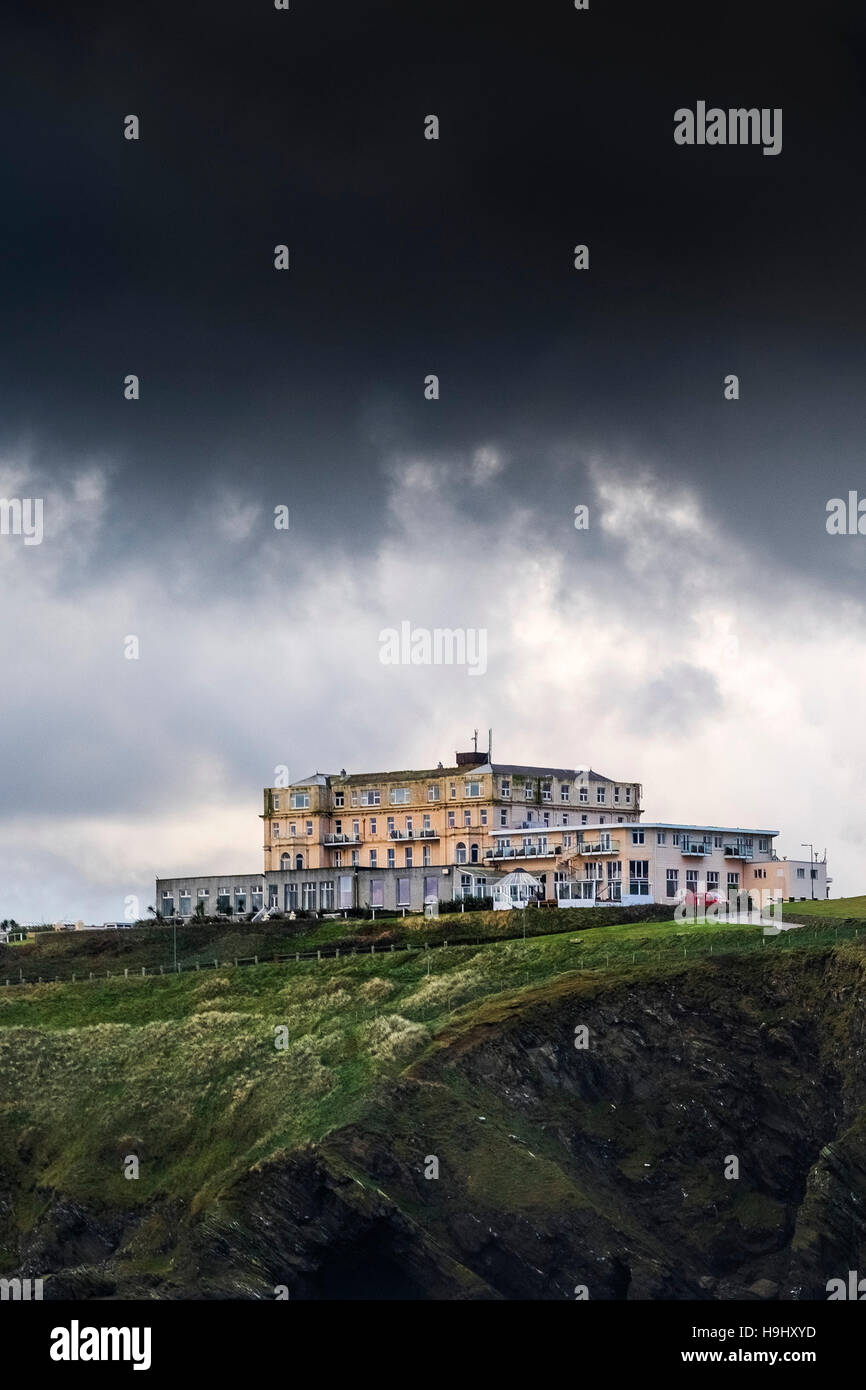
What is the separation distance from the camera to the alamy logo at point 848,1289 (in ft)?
364

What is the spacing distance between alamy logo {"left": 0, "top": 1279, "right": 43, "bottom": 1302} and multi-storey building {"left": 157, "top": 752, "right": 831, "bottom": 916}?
48.4 m

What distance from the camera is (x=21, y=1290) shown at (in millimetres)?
118562

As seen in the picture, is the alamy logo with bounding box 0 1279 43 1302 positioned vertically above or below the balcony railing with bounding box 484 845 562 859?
below

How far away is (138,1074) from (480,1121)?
2217cm

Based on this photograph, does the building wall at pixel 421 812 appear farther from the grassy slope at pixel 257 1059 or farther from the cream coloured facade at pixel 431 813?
the grassy slope at pixel 257 1059

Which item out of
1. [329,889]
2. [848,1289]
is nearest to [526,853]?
[329,889]

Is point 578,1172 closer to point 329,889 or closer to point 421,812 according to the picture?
point 329,889

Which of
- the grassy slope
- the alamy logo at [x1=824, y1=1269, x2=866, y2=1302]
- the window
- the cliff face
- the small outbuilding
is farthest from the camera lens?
the small outbuilding

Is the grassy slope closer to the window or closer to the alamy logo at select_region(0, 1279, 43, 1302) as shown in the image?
the alamy logo at select_region(0, 1279, 43, 1302)

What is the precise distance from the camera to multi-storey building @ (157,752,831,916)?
157m

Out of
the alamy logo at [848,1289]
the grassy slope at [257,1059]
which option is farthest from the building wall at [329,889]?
the alamy logo at [848,1289]
